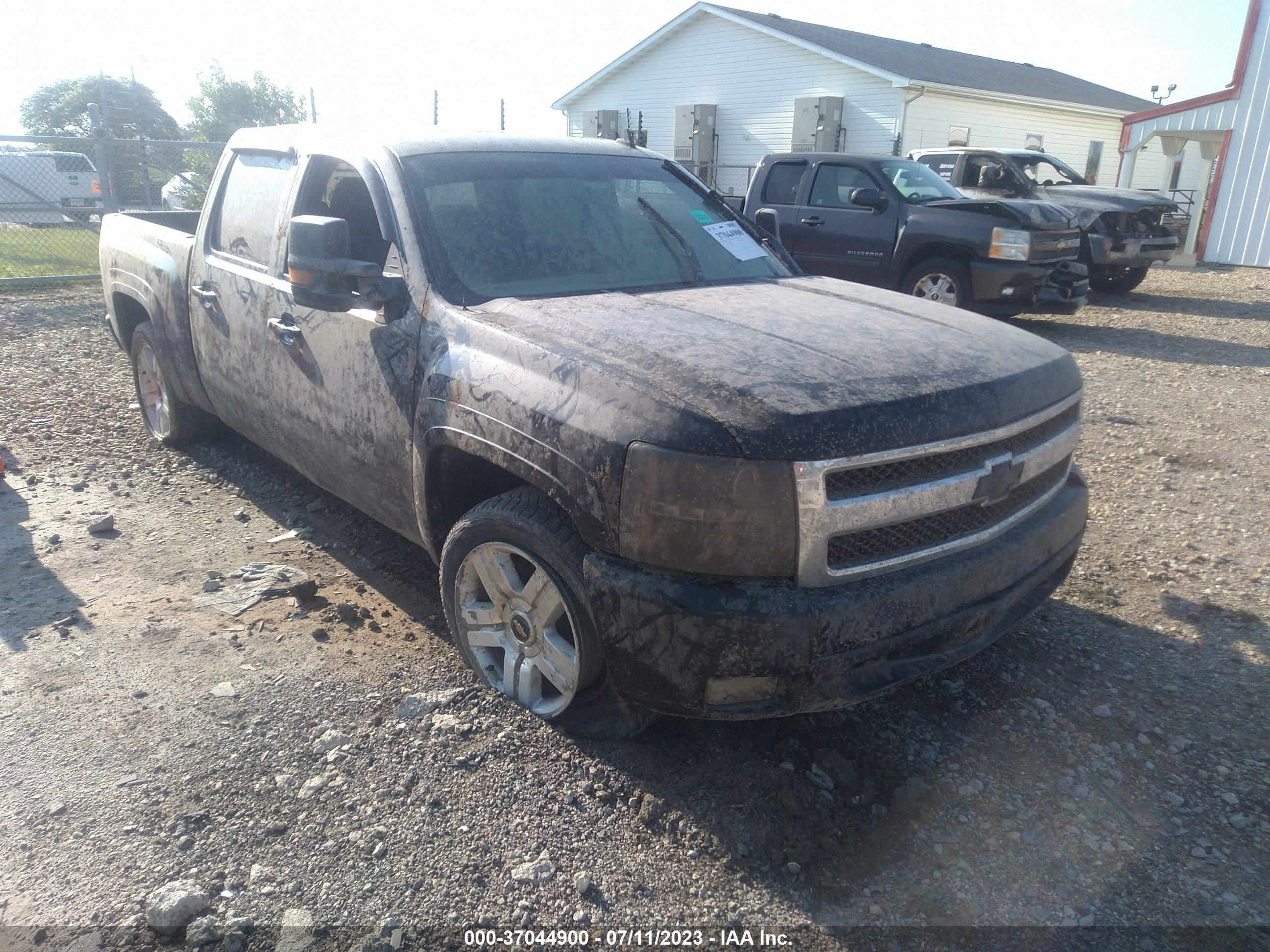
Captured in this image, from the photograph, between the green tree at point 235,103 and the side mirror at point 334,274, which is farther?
the green tree at point 235,103

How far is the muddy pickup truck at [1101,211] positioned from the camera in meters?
11.3

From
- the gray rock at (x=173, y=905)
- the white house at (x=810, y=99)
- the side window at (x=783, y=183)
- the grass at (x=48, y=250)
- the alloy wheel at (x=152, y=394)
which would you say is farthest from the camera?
the white house at (x=810, y=99)

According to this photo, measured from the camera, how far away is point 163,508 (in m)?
4.82

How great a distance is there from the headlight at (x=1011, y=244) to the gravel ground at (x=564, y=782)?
17.3ft

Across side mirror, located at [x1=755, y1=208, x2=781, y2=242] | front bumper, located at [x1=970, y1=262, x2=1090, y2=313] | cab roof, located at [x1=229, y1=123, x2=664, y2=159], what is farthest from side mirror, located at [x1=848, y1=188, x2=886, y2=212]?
cab roof, located at [x1=229, y1=123, x2=664, y2=159]

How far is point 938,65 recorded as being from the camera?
81.3ft

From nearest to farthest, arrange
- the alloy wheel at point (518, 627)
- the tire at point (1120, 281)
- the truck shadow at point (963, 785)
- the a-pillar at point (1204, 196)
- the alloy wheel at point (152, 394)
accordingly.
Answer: the truck shadow at point (963, 785)
the alloy wheel at point (518, 627)
the alloy wheel at point (152, 394)
the tire at point (1120, 281)
the a-pillar at point (1204, 196)

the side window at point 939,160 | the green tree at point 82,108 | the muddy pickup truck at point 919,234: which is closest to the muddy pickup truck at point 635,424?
A: the muddy pickup truck at point 919,234

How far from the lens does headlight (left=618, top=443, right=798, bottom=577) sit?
221cm

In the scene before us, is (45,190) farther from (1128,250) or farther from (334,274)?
(1128,250)

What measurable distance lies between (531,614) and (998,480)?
145 centimetres

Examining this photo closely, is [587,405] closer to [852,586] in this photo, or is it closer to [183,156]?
[852,586]

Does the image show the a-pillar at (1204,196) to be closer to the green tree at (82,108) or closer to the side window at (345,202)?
the side window at (345,202)

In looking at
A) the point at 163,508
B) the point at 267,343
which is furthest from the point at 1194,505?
the point at 163,508
